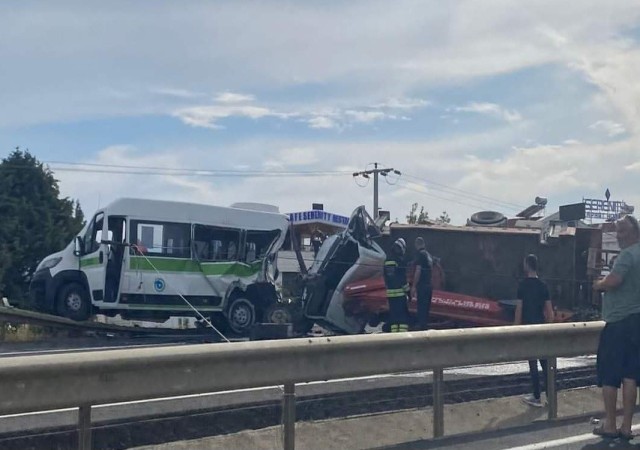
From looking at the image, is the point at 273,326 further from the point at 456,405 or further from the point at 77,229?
the point at 77,229

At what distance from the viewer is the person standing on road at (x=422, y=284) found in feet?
62.4

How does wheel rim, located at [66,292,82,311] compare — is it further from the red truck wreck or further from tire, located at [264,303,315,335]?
the red truck wreck

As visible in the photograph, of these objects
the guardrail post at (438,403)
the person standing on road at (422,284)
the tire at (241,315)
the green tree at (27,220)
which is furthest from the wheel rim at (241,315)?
the guardrail post at (438,403)

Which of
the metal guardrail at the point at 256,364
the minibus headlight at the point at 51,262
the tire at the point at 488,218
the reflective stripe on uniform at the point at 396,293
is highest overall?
the tire at the point at 488,218

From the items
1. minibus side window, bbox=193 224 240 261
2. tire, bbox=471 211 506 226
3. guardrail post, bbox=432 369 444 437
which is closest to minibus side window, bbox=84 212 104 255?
minibus side window, bbox=193 224 240 261

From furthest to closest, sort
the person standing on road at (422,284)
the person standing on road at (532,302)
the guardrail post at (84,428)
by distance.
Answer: the person standing on road at (422,284), the person standing on road at (532,302), the guardrail post at (84,428)

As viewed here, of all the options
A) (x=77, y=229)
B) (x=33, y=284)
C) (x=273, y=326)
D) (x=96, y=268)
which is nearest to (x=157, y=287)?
(x=96, y=268)

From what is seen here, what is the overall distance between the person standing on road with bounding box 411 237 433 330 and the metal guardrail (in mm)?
10320

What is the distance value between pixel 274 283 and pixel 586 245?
22.9ft

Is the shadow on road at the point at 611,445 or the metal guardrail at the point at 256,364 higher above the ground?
the metal guardrail at the point at 256,364

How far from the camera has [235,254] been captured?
2172cm

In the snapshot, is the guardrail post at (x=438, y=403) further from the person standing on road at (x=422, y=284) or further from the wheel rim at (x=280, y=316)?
the wheel rim at (x=280, y=316)

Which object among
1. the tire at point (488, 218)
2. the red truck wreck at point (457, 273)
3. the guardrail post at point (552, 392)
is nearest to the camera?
the guardrail post at point (552, 392)

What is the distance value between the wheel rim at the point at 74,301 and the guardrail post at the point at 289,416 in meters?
14.7
